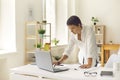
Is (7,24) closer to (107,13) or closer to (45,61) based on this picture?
(45,61)

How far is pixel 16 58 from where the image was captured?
4.61 metres

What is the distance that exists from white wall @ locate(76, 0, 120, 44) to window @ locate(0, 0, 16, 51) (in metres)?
2.83

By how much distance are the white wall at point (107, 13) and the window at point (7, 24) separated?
283 centimetres

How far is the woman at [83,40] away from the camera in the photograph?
9.55ft

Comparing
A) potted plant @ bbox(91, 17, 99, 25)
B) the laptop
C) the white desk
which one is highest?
potted plant @ bbox(91, 17, 99, 25)

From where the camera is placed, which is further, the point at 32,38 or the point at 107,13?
the point at 107,13

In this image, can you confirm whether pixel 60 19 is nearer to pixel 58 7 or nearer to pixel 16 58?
pixel 58 7

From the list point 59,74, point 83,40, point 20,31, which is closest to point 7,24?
point 20,31

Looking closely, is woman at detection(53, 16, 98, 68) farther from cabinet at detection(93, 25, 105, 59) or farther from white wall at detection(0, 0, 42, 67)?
cabinet at detection(93, 25, 105, 59)

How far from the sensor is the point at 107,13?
6512mm

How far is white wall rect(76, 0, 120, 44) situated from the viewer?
21.0ft

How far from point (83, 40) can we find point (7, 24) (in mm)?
2047

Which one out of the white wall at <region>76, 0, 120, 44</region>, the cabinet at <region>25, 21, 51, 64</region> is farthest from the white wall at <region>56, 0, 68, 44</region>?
the cabinet at <region>25, 21, 51, 64</region>

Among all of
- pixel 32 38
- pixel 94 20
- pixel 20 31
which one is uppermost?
pixel 94 20
